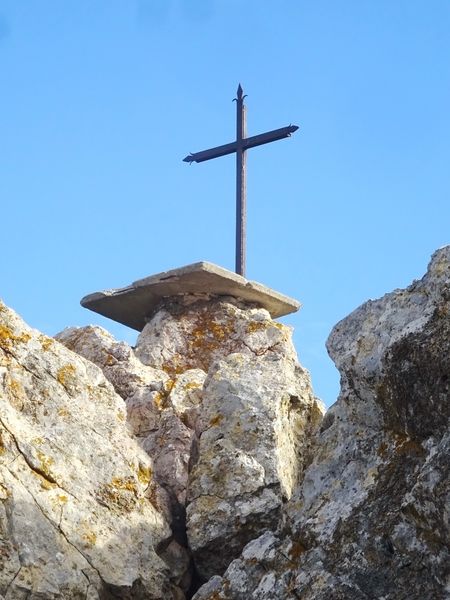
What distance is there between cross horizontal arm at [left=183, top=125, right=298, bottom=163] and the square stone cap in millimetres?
2769

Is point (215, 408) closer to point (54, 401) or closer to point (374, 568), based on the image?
point (54, 401)

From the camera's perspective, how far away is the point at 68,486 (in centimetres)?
886

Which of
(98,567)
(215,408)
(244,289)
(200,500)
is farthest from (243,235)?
(98,567)

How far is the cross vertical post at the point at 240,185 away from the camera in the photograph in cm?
1411

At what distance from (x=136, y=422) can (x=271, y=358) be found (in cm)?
152

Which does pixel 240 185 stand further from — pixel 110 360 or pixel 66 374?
pixel 66 374

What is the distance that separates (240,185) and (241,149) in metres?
0.66

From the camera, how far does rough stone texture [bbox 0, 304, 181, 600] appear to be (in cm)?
811

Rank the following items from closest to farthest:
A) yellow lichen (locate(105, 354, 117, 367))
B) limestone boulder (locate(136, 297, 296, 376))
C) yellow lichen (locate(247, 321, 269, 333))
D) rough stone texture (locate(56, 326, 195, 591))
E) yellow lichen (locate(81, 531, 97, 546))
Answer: yellow lichen (locate(81, 531, 97, 546)), rough stone texture (locate(56, 326, 195, 591)), yellow lichen (locate(105, 354, 117, 367)), limestone boulder (locate(136, 297, 296, 376)), yellow lichen (locate(247, 321, 269, 333))

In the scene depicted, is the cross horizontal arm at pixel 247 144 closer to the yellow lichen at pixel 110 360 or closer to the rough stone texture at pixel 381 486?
the yellow lichen at pixel 110 360

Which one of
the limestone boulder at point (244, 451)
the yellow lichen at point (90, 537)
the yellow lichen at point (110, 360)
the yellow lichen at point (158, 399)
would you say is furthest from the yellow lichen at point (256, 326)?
the yellow lichen at point (90, 537)

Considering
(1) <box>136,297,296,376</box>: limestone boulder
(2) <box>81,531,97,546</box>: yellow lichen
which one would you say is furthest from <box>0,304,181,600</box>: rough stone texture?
(1) <box>136,297,296,376</box>: limestone boulder

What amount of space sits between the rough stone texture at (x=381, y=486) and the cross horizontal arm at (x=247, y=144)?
23.9ft

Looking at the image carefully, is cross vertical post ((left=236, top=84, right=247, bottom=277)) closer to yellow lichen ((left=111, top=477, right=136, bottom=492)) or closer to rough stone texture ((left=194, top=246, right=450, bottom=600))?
yellow lichen ((left=111, top=477, right=136, bottom=492))
